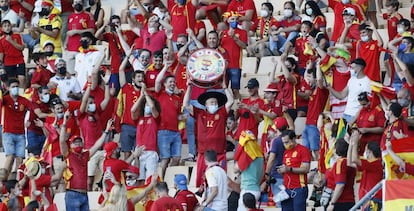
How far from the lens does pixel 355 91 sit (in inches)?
1008

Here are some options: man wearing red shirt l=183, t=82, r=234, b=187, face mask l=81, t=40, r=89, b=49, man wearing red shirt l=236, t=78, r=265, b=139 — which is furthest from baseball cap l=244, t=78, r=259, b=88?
face mask l=81, t=40, r=89, b=49

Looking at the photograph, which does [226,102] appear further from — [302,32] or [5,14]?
[5,14]

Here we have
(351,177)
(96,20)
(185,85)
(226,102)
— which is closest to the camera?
(351,177)

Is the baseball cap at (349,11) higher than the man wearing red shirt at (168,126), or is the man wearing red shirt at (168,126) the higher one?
the baseball cap at (349,11)

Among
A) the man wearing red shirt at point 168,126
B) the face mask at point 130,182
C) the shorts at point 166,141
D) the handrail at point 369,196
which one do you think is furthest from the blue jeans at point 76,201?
the handrail at point 369,196

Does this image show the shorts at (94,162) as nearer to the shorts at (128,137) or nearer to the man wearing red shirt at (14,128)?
the shorts at (128,137)

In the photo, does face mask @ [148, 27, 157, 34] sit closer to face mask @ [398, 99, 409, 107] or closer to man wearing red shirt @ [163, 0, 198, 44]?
man wearing red shirt @ [163, 0, 198, 44]

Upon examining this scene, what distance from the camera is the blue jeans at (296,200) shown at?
23547 mm

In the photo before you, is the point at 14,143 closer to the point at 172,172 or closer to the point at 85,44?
the point at 85,44

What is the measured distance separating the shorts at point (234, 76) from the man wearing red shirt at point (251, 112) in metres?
1.13

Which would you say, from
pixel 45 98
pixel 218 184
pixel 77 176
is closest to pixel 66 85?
pixel 45 98

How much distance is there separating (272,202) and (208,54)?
2.88 metres

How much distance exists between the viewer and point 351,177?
76.1ft

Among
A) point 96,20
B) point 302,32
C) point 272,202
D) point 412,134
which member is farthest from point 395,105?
point 96,20
